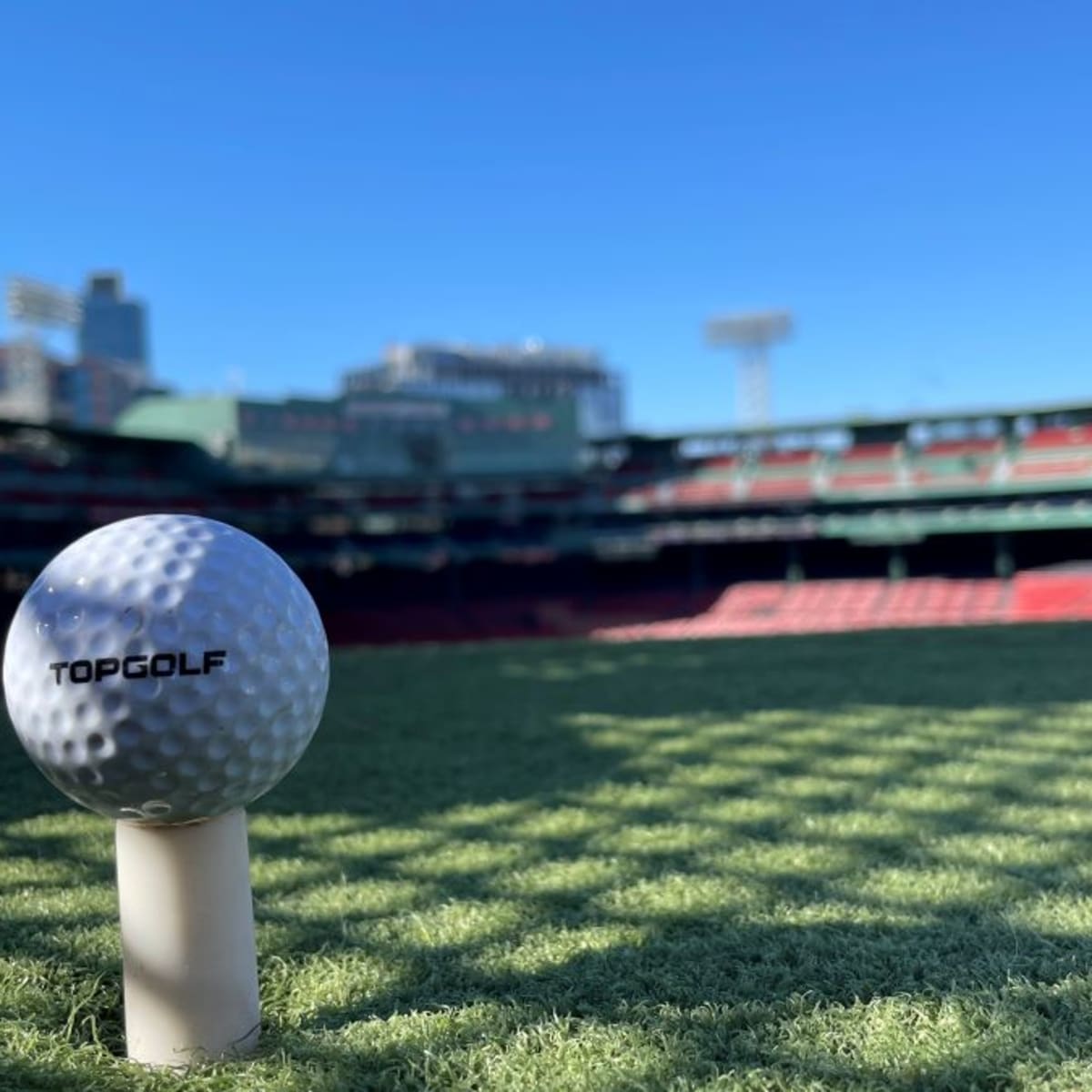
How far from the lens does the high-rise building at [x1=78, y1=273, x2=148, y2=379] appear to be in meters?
122

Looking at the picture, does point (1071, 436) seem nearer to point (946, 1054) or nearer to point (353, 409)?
point (353, 409)

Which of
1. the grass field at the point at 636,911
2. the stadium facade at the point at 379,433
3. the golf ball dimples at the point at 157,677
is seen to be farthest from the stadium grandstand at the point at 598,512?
the golf ball dimples at the point at 157,677

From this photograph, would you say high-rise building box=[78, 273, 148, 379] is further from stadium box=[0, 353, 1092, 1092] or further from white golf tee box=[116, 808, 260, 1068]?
white golf tee box=[116, 808, 260, 1068]

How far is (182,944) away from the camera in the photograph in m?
2.23

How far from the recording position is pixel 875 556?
97.9 feet

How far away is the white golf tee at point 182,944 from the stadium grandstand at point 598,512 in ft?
75.9

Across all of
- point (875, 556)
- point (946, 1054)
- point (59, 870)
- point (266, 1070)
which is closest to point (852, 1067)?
point (946, 1054)

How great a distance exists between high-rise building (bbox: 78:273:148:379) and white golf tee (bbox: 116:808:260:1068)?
130653 millimetres

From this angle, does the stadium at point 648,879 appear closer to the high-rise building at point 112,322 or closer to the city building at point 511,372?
the city building at point 511,372

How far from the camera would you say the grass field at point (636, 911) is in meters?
2.25

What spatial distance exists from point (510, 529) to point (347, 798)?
1096 inches

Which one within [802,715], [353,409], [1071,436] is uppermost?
[353,409]

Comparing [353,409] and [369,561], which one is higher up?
[353,409]

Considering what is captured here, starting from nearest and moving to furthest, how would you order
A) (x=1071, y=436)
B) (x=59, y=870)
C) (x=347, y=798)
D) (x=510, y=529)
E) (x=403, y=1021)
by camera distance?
(x=403, y=1021)
(x=59, y=870)
(x=347, y=798)
(x=1071, y=436)
(x=510, y=529)
